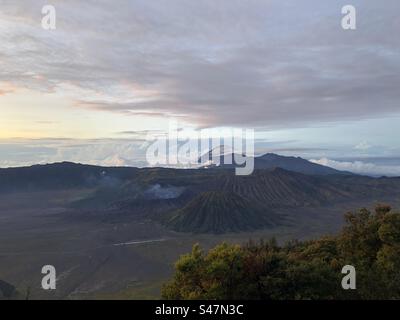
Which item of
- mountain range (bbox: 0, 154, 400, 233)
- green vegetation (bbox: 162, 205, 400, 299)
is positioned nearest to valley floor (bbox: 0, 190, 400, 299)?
mountain range (bbox: 0, 154, 400, 233)

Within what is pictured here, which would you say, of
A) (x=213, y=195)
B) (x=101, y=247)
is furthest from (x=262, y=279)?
(x=213, y=195)

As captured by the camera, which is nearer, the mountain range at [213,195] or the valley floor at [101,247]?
the valley floor at [101,247]

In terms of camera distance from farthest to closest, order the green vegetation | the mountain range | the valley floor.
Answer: the mountain range < the valley floor < the green vegetation

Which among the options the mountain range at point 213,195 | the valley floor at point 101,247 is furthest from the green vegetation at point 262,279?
the mountain range at point 213,195

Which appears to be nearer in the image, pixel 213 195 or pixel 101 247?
pixel 101 247

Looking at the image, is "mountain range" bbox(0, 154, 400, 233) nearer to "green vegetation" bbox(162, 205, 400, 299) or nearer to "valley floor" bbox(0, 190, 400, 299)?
"valley floor" bbox(0, 190, 400, 299)

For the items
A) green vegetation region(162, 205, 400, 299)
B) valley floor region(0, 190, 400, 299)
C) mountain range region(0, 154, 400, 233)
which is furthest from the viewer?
mountain range region(0, 154, 400, 233)

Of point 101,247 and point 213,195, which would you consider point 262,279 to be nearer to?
point 101,247

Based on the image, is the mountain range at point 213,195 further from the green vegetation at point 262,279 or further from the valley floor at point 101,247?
the green vegetation at point 262,279

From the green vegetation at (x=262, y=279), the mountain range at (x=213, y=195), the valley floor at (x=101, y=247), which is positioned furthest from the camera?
the mountain range at (x=213, y=195)
